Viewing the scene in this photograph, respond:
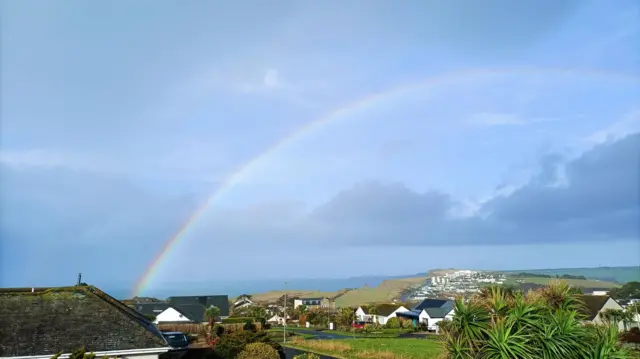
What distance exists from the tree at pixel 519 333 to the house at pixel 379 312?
8369 centimetres

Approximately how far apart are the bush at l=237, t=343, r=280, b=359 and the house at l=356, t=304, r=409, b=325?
70.5 m

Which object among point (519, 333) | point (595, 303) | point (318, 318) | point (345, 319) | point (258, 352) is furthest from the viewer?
point (318, 318)

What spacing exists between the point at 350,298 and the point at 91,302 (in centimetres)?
15933

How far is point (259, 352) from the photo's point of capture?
30.7 metres

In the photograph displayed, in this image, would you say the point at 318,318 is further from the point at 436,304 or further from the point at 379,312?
the point at 436,304

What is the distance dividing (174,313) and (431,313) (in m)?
47.2

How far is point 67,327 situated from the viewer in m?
18.4

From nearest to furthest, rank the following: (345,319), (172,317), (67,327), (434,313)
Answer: (67,327) < (172,317) < (434,313) < (345,319)

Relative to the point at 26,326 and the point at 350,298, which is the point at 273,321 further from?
the point at 26,326

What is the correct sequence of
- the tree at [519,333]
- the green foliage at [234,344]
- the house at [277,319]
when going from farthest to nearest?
1. the house at [277,319]
2. the green foliage at [234,344]
3. the tree at [519,333]

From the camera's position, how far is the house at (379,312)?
9906cm

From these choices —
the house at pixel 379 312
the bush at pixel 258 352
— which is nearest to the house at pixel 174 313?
the house at pixel 379 312

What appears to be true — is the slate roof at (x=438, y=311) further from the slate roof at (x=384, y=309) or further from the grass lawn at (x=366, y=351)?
the grass lawn at (x=366, y=351)

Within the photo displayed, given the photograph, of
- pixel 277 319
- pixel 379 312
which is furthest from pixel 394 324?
pixel 277 319
